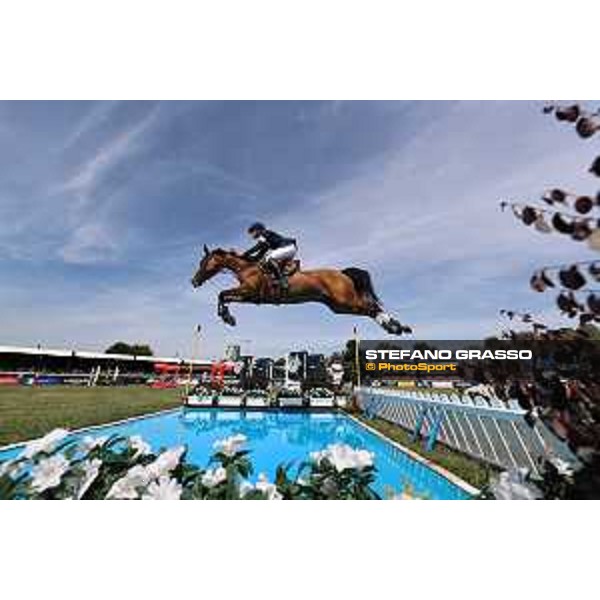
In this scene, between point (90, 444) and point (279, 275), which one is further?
point (279, 275)

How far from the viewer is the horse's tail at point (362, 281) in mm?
7243

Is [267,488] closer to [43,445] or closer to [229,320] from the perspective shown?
[43,445]

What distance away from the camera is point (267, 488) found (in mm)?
2561

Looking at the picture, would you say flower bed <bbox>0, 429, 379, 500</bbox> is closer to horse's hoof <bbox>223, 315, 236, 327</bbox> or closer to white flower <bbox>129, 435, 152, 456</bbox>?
white flower <bbox>129, 435, 152, 456</bbox>

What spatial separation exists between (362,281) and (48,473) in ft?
17.8

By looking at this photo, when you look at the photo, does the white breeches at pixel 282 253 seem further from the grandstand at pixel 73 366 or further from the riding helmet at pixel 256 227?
the grandstand at pixel 73 366

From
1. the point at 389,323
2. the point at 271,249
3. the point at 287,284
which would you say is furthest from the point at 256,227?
the point at 389,323

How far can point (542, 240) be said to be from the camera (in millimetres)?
5090

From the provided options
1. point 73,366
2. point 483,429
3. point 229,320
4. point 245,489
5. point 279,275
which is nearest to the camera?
point 245,489

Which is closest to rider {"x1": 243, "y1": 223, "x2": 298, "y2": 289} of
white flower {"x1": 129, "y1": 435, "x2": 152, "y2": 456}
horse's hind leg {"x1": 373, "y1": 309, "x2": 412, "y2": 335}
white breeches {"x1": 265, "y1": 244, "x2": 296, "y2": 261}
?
white breeches {"x1": 265, "y1": 244, "x2": 296, "y2": 261}
